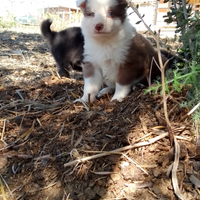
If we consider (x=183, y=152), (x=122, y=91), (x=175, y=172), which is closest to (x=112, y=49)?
(x=122, y=91)

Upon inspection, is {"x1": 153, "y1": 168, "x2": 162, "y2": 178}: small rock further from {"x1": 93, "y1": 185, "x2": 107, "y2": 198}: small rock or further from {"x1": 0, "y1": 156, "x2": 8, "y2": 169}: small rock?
{"x1": 0, "y1": 156, "x2": 8, "y2": 169}: small rock

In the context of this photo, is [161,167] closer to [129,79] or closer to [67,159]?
[67,159]

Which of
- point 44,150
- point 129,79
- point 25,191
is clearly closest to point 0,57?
point 129,79

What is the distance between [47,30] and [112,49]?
7.63 feet

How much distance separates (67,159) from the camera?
5.66ft

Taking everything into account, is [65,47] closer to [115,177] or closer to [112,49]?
[112,49]

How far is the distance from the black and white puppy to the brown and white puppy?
163 centimetres

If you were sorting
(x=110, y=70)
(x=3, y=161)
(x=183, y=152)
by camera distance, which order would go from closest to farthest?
(x=183, y=152), (x=3, y=161), (x=110, y=70)

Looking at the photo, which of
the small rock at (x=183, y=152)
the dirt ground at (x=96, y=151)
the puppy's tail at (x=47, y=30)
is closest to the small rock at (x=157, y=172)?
the dirt ground at (x=96, y=151)

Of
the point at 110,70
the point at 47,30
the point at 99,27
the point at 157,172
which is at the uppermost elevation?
the point at 99,27

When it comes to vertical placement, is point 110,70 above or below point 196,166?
above

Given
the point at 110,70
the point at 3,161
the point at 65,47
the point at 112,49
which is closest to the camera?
the point at 3,161

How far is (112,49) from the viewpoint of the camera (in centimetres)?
263

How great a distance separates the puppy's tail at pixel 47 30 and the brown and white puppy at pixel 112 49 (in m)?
1.90
